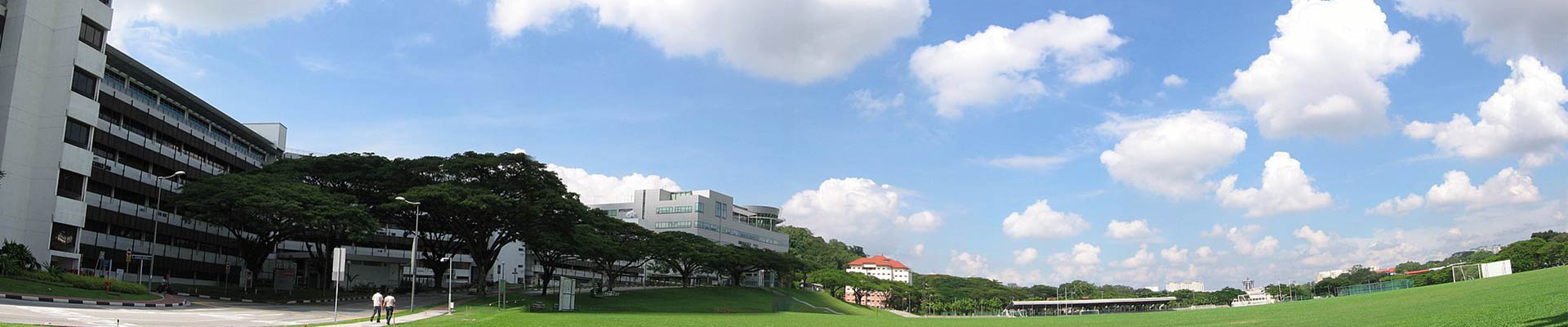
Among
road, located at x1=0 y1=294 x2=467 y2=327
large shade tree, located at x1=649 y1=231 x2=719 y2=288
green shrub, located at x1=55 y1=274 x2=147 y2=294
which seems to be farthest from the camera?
large shade tree, located at x1=649 y1=231 x2=719 y2=288

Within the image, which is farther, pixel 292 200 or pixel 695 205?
pixel 695 205

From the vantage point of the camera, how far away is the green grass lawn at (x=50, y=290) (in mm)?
36094

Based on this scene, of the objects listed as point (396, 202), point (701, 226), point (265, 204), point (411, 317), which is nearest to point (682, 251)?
point (396, 202)

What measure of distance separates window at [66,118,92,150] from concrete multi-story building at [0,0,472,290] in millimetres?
97

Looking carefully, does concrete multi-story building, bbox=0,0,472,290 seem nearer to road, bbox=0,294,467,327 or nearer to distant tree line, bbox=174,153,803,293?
distant tree line, bbox=174,153,803,293

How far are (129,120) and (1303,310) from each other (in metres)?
74.2

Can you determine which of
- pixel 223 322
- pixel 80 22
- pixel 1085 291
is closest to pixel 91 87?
pixel 80 22

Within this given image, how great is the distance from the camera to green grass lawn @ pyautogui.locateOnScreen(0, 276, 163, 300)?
3609cm

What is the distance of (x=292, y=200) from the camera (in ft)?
173

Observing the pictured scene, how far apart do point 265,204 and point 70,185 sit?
1428 centimetres

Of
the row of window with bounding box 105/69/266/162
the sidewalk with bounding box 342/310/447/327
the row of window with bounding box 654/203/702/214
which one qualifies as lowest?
the sidewalk with bounding box 342/310/447/327

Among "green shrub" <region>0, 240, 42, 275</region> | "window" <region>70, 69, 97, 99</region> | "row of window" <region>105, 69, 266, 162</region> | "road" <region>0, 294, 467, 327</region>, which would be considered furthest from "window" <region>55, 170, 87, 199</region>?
"road" <region>0, 294, 467, 327</region>

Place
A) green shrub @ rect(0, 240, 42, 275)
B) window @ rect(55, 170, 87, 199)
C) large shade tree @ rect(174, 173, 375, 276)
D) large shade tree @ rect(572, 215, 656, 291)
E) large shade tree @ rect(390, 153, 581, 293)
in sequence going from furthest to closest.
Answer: large shade tree @ rect(572, 215, 656, 291) → large shade tree @ rect(390, 153, 581, 293) → window @ rect(55, 170, 87, 199) → large shade tree @ rect(174, 173, 375, 276) → green shrub @ rect(0, 240, 42, 275)

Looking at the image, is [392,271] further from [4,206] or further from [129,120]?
[4,206]
